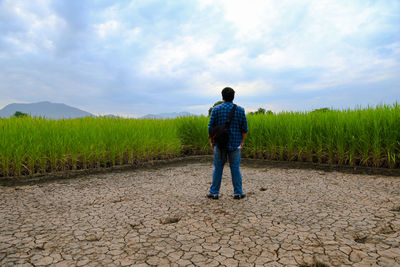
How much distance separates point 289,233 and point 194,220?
1047 millimetres

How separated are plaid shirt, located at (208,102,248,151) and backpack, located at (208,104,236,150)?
66 millimetres

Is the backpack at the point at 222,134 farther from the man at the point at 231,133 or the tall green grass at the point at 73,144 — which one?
the tall green grass at the point at 73,144

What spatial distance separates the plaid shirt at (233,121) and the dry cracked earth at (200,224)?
2.79 feet

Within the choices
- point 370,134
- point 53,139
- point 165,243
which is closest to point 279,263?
point 165,243

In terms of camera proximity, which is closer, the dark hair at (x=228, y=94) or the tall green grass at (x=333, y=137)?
the dark hair at (x=228, y=94)

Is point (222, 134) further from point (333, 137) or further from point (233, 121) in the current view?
point (333, 137)

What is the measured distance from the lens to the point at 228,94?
3883 millimetres

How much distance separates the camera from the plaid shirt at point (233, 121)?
3.83m

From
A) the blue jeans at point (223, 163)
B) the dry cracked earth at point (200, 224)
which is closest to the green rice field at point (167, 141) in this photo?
the dry cracked earth at point (200, 224)

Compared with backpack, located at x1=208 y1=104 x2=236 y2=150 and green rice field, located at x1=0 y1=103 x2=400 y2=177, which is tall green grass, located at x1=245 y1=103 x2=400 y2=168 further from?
backpack, located at x1=208 y1=104 x2=236 y2=150

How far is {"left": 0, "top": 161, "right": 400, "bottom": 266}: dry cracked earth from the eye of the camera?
91.9 inches

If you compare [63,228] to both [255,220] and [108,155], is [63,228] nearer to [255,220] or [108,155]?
[255,220]

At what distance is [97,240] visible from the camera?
2.71 meters

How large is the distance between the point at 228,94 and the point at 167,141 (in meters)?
4.36
